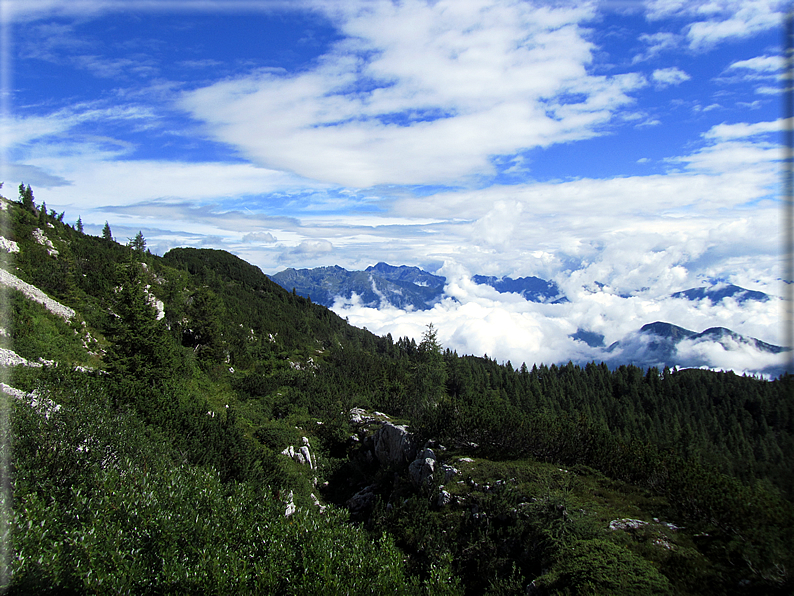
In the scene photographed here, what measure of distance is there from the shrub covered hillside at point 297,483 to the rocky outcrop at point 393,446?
0.98 ft

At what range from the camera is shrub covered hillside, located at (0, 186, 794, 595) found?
53.2ft

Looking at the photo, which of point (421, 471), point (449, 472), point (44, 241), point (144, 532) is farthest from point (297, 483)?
point (44, 241)

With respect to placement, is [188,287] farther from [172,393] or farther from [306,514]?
[306,514]

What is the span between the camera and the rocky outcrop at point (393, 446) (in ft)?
175

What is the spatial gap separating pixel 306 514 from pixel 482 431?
1390 inches

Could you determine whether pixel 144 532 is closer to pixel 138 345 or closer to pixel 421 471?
pixel 138 345

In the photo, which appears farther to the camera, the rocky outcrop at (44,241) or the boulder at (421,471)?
the rocky outcrop at (44,241)

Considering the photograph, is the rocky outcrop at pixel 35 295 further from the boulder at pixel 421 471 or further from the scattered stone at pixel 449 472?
the scattered stone at pixel 449 472

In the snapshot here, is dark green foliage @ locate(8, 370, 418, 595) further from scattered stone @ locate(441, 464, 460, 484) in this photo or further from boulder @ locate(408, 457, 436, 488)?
boulder @ locate(408, 457, 436, 488)

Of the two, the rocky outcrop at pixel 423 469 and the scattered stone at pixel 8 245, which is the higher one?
the scattered stone at pixel 8 245

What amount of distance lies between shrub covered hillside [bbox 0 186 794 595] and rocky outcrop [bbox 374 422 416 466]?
30cm

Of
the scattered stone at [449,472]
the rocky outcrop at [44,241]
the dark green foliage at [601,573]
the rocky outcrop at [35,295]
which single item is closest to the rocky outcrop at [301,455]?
the scattered stone at [449,472]

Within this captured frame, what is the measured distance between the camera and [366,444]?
6166 cm

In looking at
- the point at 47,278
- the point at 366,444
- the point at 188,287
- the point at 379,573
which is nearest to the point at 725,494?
the point at 379,573
